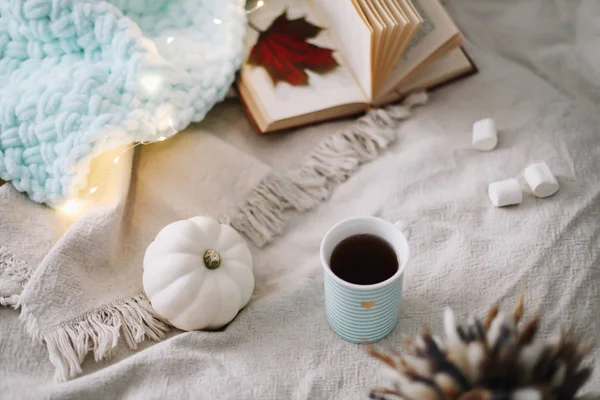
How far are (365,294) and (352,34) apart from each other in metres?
0.48

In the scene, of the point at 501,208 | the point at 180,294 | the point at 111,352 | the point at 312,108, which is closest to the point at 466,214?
the point at 501,208

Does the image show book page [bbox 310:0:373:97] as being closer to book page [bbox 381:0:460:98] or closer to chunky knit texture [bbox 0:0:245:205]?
book page [bbox 381:0:460:98]

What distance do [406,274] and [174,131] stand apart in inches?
16.9

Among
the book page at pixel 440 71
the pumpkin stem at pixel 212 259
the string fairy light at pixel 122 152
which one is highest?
the string fairy light at pixel 122 152

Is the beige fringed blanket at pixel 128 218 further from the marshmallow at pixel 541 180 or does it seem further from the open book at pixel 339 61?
the marshmallow at pixel 541 180

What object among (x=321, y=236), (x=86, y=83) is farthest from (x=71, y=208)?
(x=321, y=236)

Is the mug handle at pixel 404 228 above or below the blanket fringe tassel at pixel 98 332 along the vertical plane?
below

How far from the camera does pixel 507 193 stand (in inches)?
35.4

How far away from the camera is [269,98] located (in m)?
1.03

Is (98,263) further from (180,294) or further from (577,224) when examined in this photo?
(577,224)

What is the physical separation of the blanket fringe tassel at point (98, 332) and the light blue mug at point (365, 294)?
250mm

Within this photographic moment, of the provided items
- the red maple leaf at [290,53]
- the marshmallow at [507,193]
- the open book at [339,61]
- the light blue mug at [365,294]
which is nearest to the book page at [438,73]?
the open book at [339,61]

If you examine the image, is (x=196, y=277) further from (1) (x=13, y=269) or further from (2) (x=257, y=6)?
(2) (x=257, y=6)

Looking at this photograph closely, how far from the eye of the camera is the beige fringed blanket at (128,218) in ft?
Result: 2.68
